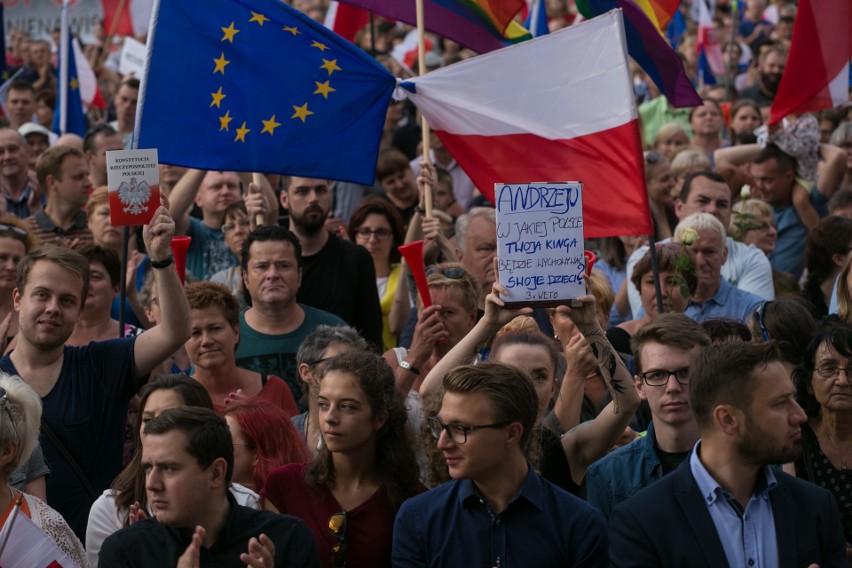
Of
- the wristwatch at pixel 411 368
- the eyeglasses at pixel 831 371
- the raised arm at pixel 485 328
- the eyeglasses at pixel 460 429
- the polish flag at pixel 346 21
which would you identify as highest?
the polish flag at pixel 346 21

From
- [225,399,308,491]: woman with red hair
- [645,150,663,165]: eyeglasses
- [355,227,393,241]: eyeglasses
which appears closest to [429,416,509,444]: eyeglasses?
[225,399,308,491]: woman with red hair

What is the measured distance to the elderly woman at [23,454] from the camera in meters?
5.26

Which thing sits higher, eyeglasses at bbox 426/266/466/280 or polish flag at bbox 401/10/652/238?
polish flag at bbox 401/10/652/238

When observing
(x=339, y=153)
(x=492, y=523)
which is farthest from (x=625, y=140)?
(x=492, y=523)

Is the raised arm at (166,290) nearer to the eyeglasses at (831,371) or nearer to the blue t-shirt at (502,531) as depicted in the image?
the blue t-shirt at (502,531)

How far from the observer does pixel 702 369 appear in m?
4.75

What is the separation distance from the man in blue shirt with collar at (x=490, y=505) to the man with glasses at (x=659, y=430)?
46cm

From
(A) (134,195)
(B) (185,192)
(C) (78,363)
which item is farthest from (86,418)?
(B) (185,192)

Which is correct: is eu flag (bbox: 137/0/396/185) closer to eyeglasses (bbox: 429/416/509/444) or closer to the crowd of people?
the crowd of people

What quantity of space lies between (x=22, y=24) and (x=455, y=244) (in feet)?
56.9

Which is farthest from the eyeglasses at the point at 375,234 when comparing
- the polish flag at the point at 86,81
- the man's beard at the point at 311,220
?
the polish flag at the point at 86,81

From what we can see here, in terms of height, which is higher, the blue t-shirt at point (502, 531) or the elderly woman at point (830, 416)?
the elderly woman at point (830, 416)

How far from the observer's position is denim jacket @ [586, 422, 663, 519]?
537 centimetres

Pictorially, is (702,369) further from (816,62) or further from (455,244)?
(816,62)
